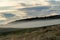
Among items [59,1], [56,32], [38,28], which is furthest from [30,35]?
[59,1]

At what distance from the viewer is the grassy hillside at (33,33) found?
0.83 metres

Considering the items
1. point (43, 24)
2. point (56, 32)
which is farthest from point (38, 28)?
point (56, 32)

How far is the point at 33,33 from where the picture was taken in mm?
851

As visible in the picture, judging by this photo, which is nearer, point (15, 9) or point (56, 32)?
point (15, 9)

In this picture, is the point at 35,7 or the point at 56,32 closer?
Answer: the point at 35,7

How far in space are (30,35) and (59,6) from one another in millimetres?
271

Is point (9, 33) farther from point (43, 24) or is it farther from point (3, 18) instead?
point (43, 24)

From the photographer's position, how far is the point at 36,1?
774 millimetres

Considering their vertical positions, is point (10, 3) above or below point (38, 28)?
above

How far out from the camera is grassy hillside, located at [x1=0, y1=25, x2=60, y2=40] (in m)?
0.83

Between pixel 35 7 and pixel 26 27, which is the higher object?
pixel 35 7

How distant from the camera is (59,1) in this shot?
2.63 feet

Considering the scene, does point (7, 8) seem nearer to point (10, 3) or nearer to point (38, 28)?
point (10, 3)

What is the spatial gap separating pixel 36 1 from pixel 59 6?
155 mm
